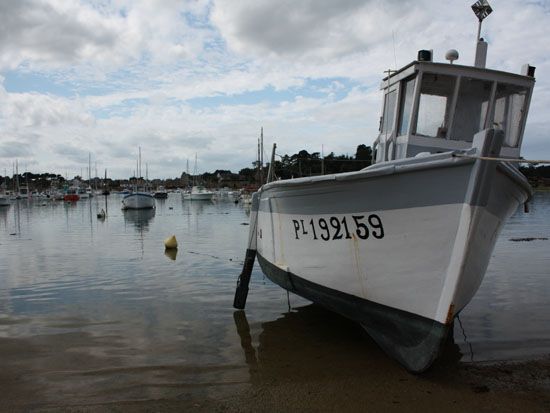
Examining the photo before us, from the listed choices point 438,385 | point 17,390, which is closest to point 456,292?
point 438,385

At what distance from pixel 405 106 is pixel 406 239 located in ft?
8.70

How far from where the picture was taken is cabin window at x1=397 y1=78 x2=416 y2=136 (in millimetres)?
7005

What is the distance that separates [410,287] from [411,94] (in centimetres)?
309

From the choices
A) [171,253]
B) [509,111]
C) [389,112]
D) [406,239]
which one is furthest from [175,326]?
[171,253]

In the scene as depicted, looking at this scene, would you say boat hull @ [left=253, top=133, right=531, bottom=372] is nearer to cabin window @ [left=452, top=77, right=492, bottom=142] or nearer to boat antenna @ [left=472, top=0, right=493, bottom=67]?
cabin window @ [left=452, top=77, right=492, bottom=142]

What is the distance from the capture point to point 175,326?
26.4 ft

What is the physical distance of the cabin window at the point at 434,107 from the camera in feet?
22.6

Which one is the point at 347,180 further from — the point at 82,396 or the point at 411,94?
the point at 82,396

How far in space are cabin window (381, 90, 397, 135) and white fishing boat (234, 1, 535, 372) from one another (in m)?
0.02

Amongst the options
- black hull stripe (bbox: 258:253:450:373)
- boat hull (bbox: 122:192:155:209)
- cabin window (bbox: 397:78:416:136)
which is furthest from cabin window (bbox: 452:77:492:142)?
boat hull (bbox: 122:192:155:209)

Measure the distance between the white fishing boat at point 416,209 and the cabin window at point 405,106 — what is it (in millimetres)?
17

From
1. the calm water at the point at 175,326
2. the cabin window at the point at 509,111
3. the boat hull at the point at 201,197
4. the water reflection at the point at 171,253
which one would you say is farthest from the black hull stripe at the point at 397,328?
the boat hull at the point at 201,197

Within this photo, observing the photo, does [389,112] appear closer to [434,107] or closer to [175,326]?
[434,107]

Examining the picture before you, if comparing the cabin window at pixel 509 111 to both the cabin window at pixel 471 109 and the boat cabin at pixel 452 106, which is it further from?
the cabin window at pixel 471 109
